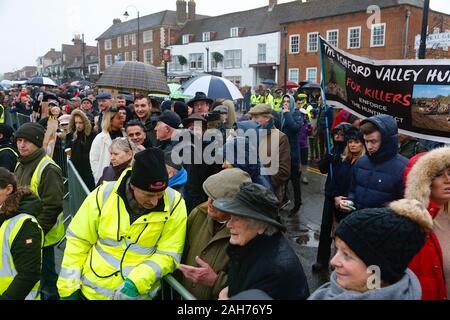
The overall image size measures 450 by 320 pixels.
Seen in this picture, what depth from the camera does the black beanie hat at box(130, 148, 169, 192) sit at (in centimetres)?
252

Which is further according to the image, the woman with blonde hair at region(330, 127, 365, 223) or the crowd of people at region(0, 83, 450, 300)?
the woman with blonde hair at region(330, 127, 365, 223)

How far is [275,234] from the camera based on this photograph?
7.36 feet

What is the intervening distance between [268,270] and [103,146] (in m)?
3.79

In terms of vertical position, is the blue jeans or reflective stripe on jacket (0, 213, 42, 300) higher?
reflective stripe on jacket (0, 213, 42, 300)

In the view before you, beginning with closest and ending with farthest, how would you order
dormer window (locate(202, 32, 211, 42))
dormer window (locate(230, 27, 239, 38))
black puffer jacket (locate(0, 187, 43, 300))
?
black puffer jacket (locate(0, 187, 43, 300))
dormer window (locate(230, 27, 239, 38))
dormer window (locate(202, 32, 211, 42))

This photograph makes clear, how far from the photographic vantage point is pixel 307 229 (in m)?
6.73

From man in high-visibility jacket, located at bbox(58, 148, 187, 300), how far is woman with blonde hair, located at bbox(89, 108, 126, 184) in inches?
102

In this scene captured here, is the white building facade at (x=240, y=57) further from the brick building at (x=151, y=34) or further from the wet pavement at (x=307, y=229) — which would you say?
the wet pavement at (x=307, y=229)

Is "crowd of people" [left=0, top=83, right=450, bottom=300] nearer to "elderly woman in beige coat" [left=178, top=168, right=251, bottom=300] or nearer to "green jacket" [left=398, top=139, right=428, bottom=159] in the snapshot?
"elderly woman in beige coat" [left=178, top=168, right=251, bottom=300]

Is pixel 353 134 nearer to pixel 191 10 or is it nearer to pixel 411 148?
pixel 411 148

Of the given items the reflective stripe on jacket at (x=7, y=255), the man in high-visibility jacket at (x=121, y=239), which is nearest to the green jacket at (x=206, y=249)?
the man in high-visibility jacket at (x=121, y=239)

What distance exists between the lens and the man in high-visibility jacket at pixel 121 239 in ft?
8.31

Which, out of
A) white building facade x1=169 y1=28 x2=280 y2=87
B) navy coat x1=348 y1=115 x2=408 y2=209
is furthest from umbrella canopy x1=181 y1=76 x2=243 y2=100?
white building facade x1=169 y1=28 x2=280 y2=87
